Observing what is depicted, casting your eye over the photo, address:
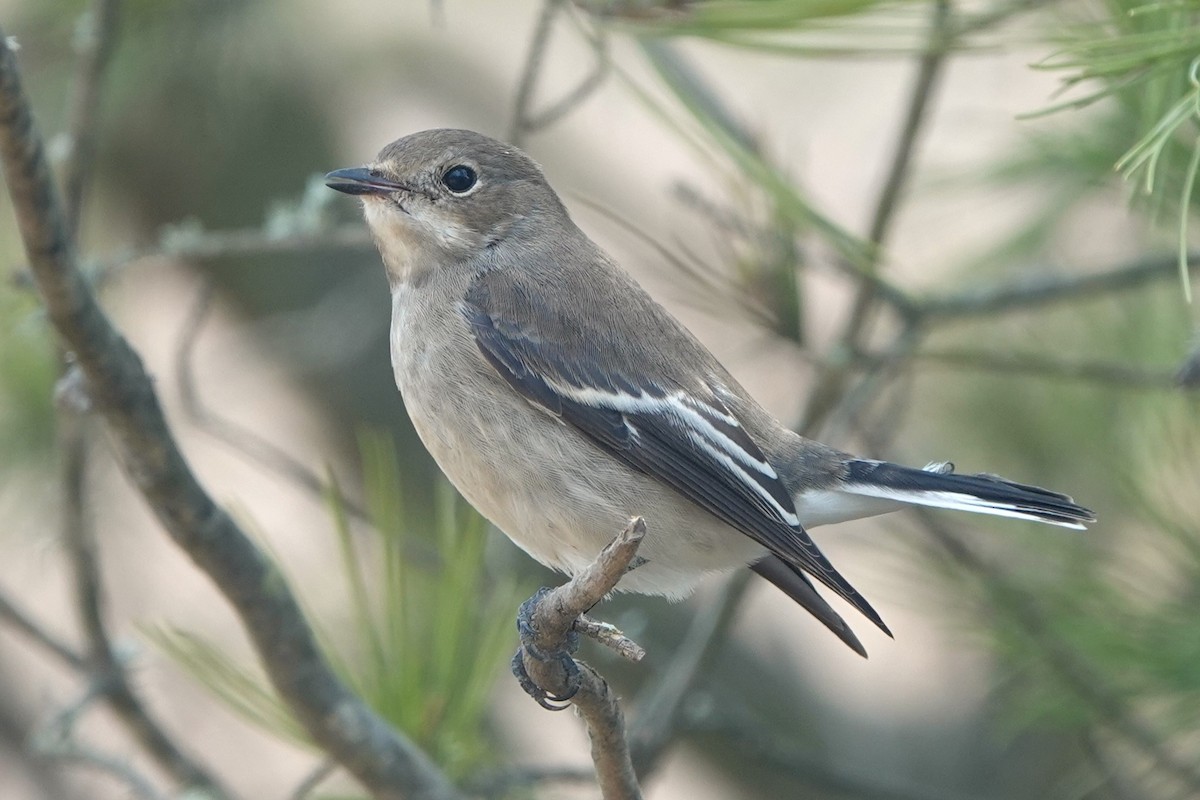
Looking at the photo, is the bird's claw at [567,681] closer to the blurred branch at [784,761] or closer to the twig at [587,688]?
the twig at [587,688]

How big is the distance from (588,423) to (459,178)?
0.73 m

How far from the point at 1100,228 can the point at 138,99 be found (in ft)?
11.0

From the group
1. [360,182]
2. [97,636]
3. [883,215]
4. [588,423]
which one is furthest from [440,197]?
A: [97,636]

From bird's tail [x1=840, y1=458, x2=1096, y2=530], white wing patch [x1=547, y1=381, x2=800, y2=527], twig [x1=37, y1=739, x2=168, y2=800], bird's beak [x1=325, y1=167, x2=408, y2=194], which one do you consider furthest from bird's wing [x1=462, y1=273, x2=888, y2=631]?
twig [x1=37, y1=739, x2=168, y2=800]

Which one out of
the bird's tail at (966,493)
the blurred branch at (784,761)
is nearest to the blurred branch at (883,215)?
the bird's tail at (966,493)

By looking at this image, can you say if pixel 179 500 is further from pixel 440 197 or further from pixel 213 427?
pixel 440 197

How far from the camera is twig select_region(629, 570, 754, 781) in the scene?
3123 mm

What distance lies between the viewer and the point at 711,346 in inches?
218

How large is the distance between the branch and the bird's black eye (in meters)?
1.06

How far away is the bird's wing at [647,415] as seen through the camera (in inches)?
107

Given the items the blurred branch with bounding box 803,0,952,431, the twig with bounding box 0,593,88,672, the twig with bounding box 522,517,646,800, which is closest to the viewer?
the twig with bounding box 522,517,646,800

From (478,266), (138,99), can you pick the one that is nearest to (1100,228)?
(478,266)

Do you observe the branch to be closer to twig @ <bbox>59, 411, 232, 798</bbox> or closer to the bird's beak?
twig @ <bbox>59, 411, 232, 798</bbox>

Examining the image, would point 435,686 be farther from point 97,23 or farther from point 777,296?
point 97,23
